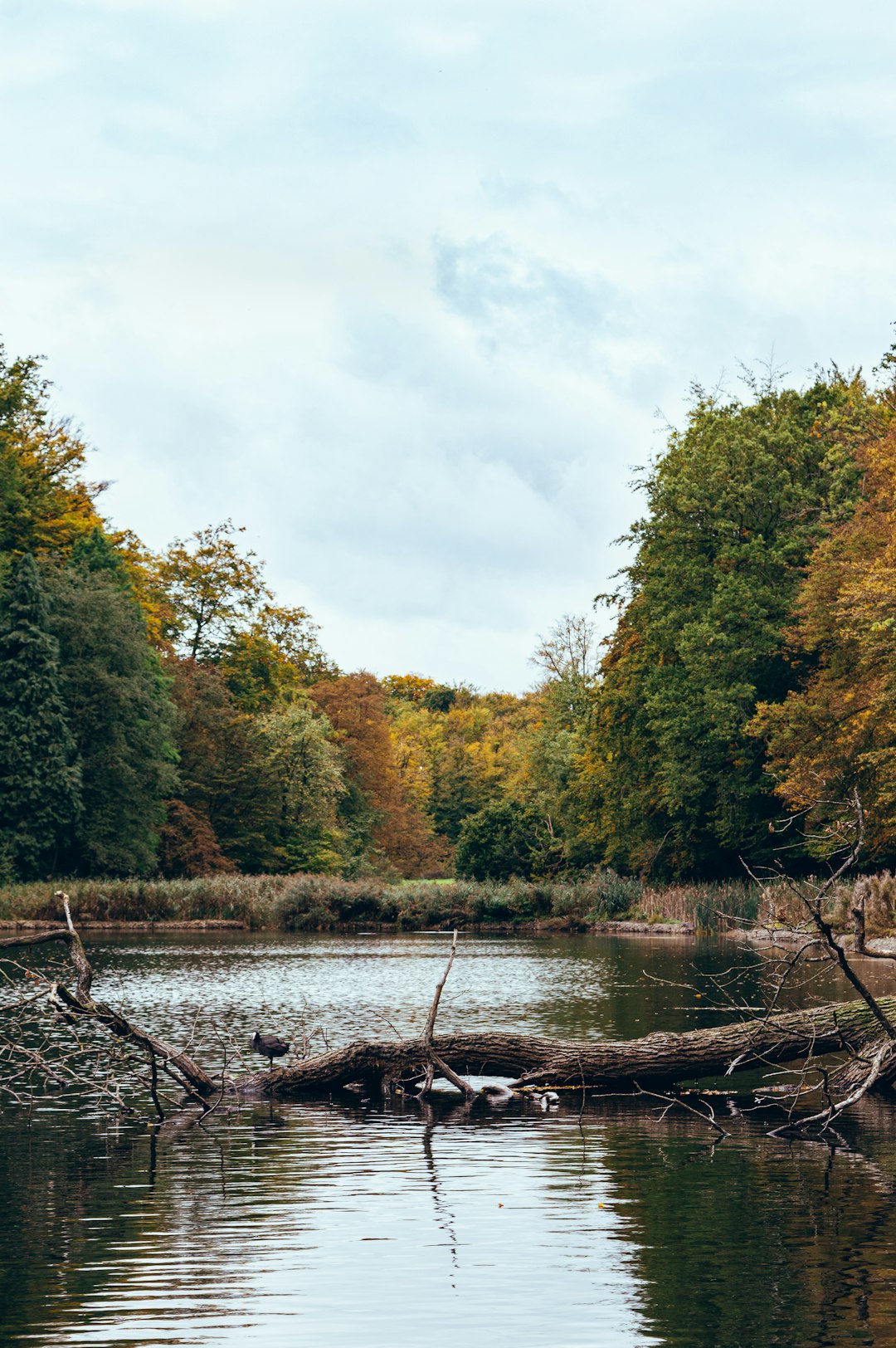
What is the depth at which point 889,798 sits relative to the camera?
3394 centimetres

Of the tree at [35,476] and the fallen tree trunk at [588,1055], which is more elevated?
the tree at [35,476]

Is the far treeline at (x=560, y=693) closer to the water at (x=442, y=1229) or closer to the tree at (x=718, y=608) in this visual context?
the tree at (x=718, y=608)

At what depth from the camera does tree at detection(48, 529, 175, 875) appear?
57938mm

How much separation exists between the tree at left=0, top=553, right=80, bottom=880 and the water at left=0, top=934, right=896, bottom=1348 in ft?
136

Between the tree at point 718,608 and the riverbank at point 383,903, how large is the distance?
2092 millimetres

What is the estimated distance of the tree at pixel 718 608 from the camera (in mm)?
46500

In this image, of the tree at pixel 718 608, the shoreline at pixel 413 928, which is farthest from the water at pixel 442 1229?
the shoreline at pixel 413 928

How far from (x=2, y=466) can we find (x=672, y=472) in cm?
2421

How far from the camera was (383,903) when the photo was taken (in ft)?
190

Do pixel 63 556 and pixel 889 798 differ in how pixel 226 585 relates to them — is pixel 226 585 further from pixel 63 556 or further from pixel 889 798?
pixel 889 798

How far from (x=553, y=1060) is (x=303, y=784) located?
194 ft

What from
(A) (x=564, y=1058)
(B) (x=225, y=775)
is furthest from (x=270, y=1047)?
(B) (x=225, y=775)

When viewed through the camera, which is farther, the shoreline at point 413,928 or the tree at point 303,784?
the tree at point 303,784

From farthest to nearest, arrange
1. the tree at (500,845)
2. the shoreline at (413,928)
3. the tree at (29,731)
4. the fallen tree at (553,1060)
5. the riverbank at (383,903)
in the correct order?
the tree at (500,845), the tree at (29,731), the riverbank at (383,903), the shoreline at (413,928), the fallen tree at (553,1060)
